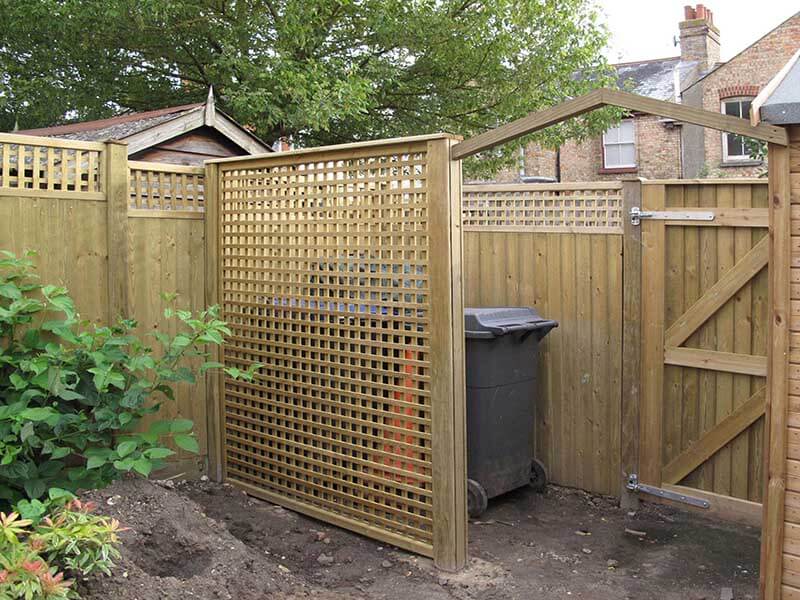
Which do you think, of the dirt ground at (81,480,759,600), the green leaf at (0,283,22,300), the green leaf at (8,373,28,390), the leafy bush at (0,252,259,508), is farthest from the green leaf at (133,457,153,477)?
the green leaf at (0,283,22,300)

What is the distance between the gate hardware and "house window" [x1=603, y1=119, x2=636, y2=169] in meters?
15.1

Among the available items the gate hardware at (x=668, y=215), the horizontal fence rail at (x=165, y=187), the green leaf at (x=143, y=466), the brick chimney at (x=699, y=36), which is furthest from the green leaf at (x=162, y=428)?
the brick chimney at (x=699, y=36)

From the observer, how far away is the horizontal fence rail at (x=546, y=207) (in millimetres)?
5336

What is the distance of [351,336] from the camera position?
186 inches

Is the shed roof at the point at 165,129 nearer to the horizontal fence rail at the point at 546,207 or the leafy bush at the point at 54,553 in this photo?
the horizontal fence rail at the point at 546,207

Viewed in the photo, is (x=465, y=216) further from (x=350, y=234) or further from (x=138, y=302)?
(x=138, y=302)

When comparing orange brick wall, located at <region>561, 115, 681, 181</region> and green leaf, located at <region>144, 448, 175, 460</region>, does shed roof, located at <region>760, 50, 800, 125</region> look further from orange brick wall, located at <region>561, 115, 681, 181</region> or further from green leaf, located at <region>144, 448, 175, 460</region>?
orange brick wall, located at <region>561, 115, 681, 181</region>

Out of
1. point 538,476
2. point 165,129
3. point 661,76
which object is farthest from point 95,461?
point 661,76

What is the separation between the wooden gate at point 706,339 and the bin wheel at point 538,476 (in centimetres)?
67

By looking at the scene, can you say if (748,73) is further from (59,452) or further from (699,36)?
(59,452)

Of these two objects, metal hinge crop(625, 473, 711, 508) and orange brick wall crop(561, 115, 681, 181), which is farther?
orange brick wall crop(561, 115, 681, 181)

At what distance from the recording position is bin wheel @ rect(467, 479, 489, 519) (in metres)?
5.10

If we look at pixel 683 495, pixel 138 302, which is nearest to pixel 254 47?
pixel 138 302

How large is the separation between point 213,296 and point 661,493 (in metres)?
3.14
